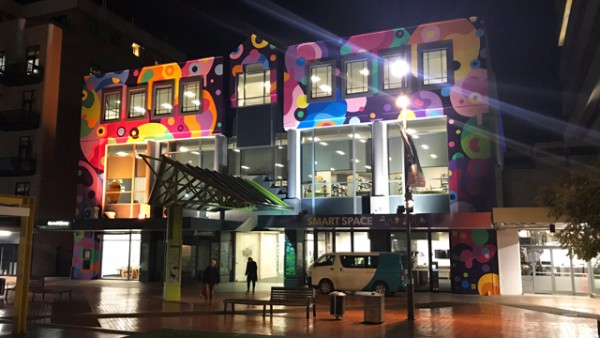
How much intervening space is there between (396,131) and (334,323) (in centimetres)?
1334

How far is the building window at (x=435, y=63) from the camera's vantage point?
2495cm

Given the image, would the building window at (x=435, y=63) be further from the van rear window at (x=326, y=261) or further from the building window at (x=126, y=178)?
the building window at (x=126, y=178)

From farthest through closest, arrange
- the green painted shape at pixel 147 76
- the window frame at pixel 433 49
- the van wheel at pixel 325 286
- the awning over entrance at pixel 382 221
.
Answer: the green painted shape at pixel 147 76
the window frame at pixel 433 49
the van wheel at pixel 325 286
the awning over entrance at pixel 382 221

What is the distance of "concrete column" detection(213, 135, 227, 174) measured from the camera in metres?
28.8

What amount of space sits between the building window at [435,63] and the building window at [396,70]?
73 centimetres

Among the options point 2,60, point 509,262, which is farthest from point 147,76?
point 509,262

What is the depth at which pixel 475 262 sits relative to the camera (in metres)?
23.1

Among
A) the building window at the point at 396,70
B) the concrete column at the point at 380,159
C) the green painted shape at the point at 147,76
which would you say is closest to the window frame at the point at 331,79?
the building window at the point at 396,70

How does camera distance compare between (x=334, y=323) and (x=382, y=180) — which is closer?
(x=334, y=323)

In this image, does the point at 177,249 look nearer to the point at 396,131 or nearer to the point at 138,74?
the point at 396,131

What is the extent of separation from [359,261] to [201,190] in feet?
23.9

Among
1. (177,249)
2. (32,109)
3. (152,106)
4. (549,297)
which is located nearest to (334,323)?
(177,249)

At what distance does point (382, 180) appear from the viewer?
83.6 ft

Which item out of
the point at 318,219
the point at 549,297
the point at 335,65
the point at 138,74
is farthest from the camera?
the point at 138,74
